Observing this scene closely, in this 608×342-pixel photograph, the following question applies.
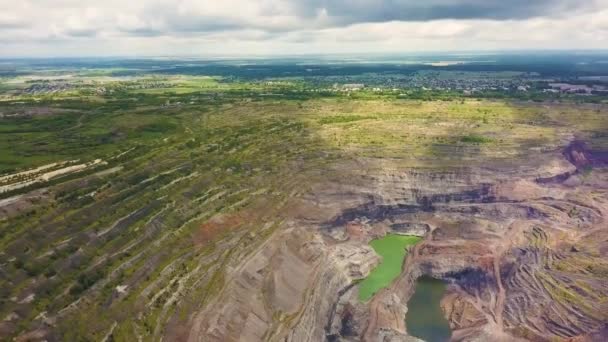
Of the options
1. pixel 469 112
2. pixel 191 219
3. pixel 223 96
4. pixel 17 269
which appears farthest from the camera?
pixel 223 96

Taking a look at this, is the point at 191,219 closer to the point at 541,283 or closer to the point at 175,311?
the point at 175,311

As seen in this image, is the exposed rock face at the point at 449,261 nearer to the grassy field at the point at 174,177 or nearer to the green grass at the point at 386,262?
the green grass at the point at 386,262

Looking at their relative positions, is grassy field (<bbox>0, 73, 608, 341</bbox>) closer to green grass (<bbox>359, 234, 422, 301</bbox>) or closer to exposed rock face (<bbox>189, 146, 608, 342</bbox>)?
green grass (<bbox>359, 234, 422, 301</bbox>)

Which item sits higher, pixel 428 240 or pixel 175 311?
pixel 175 311

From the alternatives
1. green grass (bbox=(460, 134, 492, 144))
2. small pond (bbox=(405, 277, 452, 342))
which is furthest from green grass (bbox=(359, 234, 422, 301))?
green grass (bbox=(460, 134, 492, 144))

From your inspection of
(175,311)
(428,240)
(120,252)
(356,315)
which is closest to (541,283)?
(428,240)

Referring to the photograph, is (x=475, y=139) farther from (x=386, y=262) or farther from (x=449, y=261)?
(x=386, y=262)
